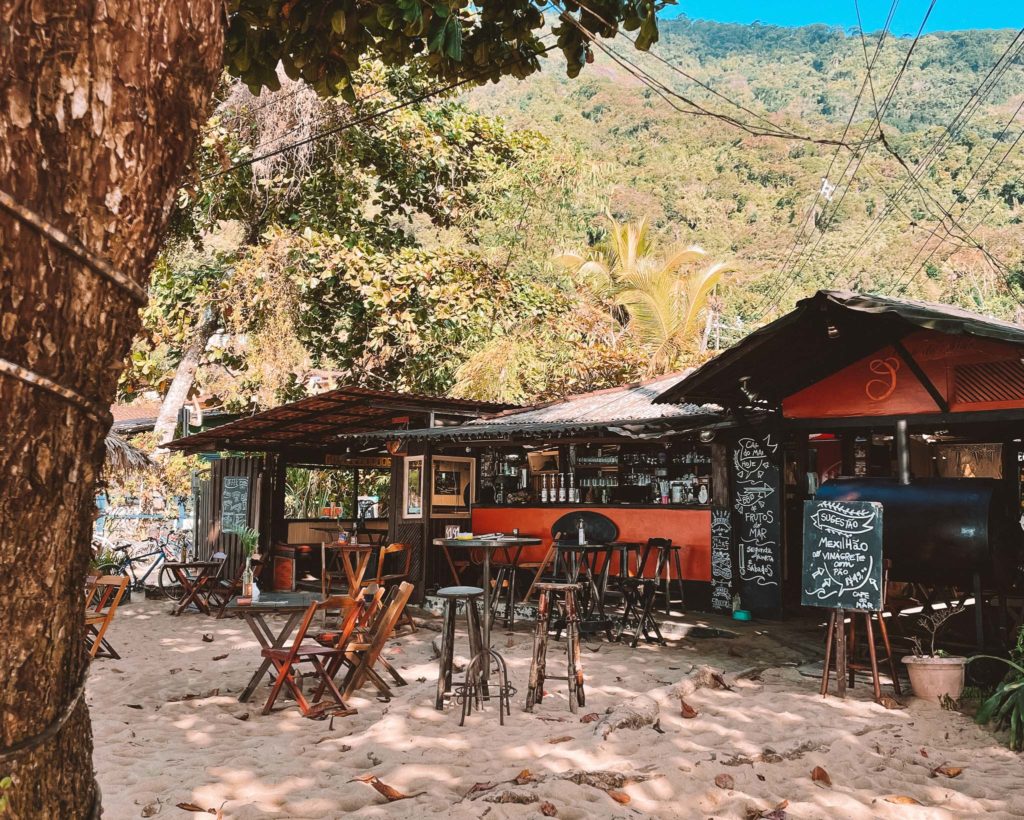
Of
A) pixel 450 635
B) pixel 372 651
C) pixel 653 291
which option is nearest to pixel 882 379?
pixel 450 635

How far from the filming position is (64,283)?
1.71m

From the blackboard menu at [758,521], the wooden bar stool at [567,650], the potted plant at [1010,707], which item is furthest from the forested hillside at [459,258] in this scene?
the potted plant at [1010,707]

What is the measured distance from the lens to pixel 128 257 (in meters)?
1.85

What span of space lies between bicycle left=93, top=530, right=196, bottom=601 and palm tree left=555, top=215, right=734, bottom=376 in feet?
32.7

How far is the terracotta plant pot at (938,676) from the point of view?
6.40 m

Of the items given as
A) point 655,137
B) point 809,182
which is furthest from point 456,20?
point 655,137

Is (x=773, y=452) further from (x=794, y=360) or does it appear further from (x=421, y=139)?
(x=421, y=139)

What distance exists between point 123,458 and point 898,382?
403 inches

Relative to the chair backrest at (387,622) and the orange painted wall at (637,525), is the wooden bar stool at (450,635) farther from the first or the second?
the orange painted wall at (637,525)

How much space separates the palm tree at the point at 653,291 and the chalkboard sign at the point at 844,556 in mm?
11875

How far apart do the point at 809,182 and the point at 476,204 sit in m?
18.5

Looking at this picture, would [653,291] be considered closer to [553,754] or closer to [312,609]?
[312,609]

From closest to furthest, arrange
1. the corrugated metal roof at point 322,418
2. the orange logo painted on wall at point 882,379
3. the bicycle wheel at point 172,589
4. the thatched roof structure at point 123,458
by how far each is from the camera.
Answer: the orange logo painted on wall at point 882,379, the corrugated metal roof at point 322,418, the thatched roof structure at point 123,458, the bicycle wheel at point 172,589

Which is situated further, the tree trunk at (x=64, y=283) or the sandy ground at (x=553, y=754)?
the sandy ground at (x=553, y=754)
